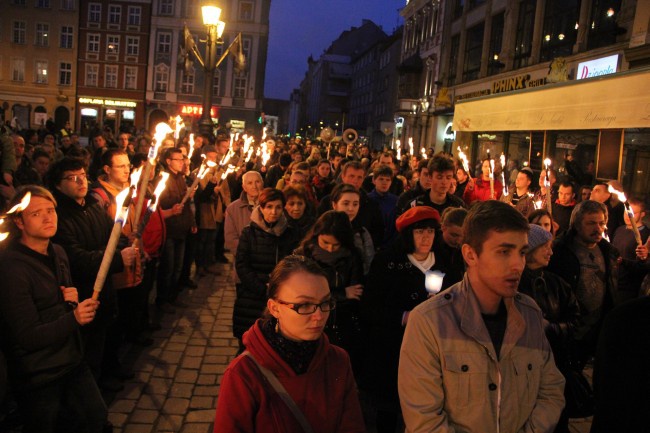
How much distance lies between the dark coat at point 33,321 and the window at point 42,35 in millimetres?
60111

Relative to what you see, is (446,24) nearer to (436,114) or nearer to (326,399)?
(436,114)

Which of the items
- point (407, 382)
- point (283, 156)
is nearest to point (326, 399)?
point (407, 382)

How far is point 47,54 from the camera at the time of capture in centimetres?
5556

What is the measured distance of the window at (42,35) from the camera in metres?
54.9

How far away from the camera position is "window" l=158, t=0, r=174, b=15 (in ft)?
185

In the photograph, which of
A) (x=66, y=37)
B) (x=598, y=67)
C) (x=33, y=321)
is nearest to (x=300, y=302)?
(x=33, y=321)

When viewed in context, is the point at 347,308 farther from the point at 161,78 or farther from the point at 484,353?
the point at 161,78

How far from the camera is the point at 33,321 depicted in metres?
3.29

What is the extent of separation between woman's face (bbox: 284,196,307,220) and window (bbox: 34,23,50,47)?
58315 mm

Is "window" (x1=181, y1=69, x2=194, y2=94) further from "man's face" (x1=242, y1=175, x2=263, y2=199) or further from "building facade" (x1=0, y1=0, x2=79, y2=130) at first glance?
"man's face" (x1=242, y1=175, x2=263, y2=199)

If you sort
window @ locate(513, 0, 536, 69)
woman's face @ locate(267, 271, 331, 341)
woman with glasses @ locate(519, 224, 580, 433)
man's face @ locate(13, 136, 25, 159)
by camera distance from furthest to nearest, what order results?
window @ locate(513, 0, 536, 69) → man's face @ locate(13, 136, 25, 159) → woman with glasses @ locate(519, 224, 580, 433) → woman's face @ locate(267, 271, 331, 341)

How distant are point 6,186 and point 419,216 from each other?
4.61 m

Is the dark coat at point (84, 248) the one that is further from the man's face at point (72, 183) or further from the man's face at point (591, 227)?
the man's face at point (591, 227)

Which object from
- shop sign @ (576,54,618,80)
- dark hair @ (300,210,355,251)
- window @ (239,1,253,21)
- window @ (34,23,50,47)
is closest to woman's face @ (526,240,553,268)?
dark hair @ (300,210,355,251)
